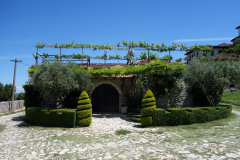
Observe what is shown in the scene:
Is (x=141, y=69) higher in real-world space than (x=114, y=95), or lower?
higher

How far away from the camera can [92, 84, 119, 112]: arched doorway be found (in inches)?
593

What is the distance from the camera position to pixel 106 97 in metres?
15.1

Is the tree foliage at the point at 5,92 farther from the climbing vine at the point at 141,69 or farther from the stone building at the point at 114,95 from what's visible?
the climbing vine at the point at 141,69

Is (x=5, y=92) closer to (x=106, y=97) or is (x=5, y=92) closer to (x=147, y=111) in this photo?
(x=106, y=97)

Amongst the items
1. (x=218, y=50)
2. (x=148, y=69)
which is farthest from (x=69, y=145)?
(x=218, y=50)

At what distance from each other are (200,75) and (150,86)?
3.94 meters

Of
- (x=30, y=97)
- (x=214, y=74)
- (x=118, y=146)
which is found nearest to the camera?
(x=118, y=146)

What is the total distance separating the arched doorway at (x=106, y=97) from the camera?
1507cm

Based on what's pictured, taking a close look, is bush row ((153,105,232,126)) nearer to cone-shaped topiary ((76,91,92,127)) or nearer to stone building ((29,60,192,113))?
cone-shaped topiary ((76,91,92,127))

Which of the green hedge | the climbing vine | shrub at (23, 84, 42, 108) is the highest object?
the climbing vine

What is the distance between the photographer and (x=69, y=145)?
6.25 m

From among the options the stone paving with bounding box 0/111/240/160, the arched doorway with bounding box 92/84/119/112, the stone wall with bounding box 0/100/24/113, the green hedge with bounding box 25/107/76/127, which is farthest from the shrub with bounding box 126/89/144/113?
the stone wall with bounding box 0/100/24/113

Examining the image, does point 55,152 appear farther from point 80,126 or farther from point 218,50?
point 218,50

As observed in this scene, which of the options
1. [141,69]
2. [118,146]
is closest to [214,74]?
[141,69]
